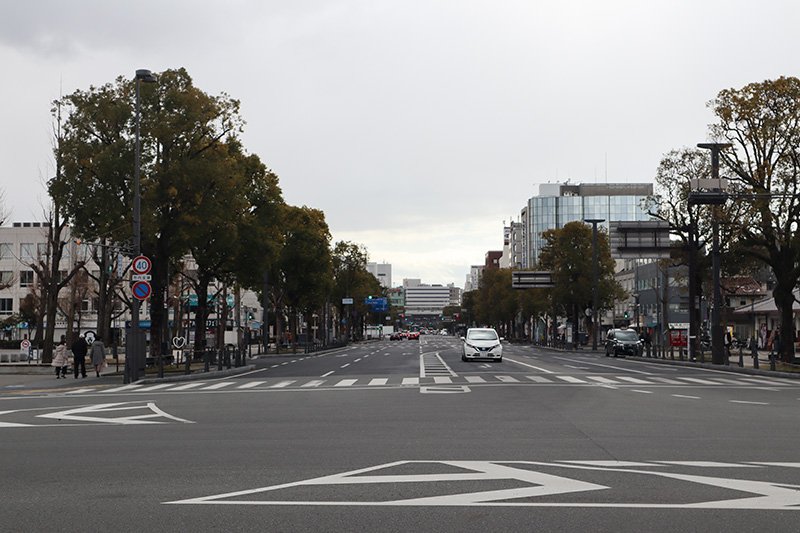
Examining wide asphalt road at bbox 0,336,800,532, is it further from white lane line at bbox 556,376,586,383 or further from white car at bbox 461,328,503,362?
white car at bbox 461,328,503,362

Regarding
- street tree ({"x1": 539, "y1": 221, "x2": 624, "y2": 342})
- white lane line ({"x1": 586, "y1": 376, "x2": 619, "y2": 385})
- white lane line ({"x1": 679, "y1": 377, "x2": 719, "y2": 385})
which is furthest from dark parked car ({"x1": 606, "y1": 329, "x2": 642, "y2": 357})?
white lane line ({"x1": 586, "y1": 376, "x2": 619, "y2": 385})

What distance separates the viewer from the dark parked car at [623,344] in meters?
58.9

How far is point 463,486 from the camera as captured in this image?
879 cm

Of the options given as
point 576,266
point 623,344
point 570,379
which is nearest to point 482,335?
point 570,379

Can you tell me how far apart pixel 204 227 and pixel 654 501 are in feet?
102

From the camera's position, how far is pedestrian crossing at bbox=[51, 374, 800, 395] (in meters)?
26.1

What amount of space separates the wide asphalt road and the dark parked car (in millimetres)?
38299

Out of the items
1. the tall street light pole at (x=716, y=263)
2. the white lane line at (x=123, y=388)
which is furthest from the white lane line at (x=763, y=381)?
the white lane line at (x=123, y=388)

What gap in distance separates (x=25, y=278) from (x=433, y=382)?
8337 cm

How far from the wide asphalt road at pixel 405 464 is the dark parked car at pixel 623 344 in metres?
38.3

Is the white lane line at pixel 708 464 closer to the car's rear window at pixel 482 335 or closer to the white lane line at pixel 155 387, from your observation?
the white lane line at pixel 155 387

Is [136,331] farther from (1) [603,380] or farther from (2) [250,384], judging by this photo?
(1) [603,380]

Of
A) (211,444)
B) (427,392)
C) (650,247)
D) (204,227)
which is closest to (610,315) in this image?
(650,247)

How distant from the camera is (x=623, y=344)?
59.1 metres
